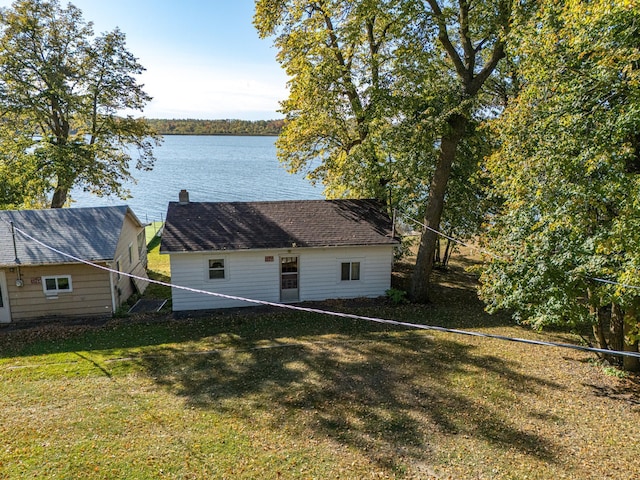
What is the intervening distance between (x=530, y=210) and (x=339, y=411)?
7.00 m

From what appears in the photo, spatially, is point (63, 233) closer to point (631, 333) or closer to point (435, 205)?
point (435, 205)

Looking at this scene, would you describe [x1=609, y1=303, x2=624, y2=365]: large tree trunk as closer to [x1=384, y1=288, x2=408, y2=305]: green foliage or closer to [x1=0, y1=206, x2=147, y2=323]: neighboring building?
[x1=384, y1=288, x2=408, y2=305]: green foliage

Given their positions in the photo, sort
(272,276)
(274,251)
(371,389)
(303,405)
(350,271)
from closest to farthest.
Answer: (303,405)
(371,389)
(274,251)
(272,276)
(350,271)

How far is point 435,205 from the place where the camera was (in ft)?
56.6

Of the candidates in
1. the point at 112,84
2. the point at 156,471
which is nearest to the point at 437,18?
the point at 156,471

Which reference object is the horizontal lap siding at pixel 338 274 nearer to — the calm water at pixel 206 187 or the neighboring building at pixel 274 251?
the neighboring building at pixel 274 251

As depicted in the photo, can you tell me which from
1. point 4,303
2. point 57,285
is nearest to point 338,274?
point 57,285

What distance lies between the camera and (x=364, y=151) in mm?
19344

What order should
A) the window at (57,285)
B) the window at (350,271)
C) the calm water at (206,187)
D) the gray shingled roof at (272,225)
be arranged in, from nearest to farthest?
1. the window at (57,285)
2. the gray shingled roof at (272,225)
3. the window at (350,271)
4. the calm water at (206,187)

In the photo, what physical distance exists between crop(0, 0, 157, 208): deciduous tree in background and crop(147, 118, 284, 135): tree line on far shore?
246 ft

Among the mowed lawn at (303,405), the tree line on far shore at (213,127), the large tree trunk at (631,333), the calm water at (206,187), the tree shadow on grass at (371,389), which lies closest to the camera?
the mowed lawn at (303,405)

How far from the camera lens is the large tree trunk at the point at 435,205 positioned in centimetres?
1645

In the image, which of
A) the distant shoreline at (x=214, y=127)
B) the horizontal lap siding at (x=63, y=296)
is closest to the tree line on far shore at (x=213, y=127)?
the distant shoreline at (x=214, y=127)

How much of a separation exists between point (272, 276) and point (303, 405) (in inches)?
306
